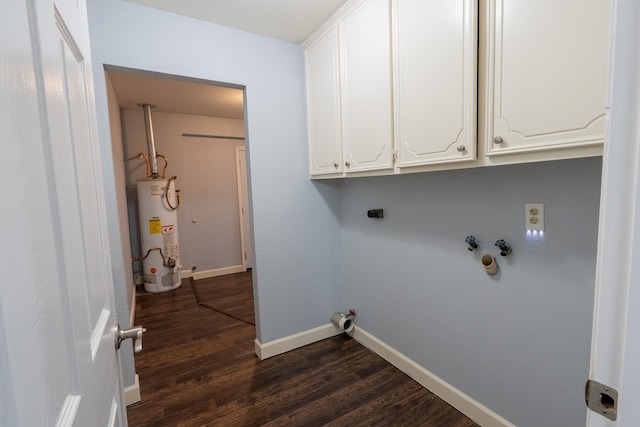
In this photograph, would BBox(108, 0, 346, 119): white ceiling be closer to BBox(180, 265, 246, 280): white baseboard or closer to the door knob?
the door knob

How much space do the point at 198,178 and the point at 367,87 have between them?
11.3 ft

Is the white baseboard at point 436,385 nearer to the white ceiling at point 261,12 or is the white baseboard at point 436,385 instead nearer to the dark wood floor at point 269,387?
the dark wood floor at point 269,387

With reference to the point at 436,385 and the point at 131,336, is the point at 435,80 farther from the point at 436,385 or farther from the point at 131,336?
the point at 436,385

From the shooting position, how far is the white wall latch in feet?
1.55

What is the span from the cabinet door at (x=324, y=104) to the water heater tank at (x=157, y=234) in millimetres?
2520

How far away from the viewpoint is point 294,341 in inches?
93.9

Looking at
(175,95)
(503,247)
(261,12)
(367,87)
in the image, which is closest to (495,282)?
(503,247)

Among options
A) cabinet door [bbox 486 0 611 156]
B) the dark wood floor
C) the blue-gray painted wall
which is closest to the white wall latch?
cabinet door [bbox 486 0 611 156]

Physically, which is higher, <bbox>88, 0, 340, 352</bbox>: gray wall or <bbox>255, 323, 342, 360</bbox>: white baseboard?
<bbox>88, 0, 340, 352</bbox>: gray wall

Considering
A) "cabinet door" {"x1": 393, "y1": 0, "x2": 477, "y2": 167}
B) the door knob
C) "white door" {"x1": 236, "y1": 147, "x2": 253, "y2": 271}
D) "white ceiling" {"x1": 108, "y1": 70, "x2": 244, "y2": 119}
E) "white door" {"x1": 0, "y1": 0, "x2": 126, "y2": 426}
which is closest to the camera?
"white door" {"x1": 0, "y1": 0, "x2": 126, "y2": 426}

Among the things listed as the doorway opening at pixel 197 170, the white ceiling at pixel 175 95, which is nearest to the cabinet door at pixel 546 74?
the white ceiling at pixel 175 95

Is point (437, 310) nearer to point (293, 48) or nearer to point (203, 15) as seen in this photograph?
point (293, 48)

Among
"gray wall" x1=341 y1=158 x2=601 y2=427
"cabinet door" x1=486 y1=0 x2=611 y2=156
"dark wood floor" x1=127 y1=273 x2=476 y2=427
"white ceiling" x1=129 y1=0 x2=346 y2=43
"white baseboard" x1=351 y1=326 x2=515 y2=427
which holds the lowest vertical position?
"dark wood floor" x1=127 y1=273 x2=476 y2=427

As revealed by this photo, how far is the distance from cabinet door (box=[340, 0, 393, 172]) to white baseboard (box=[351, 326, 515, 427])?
4.46 feet
